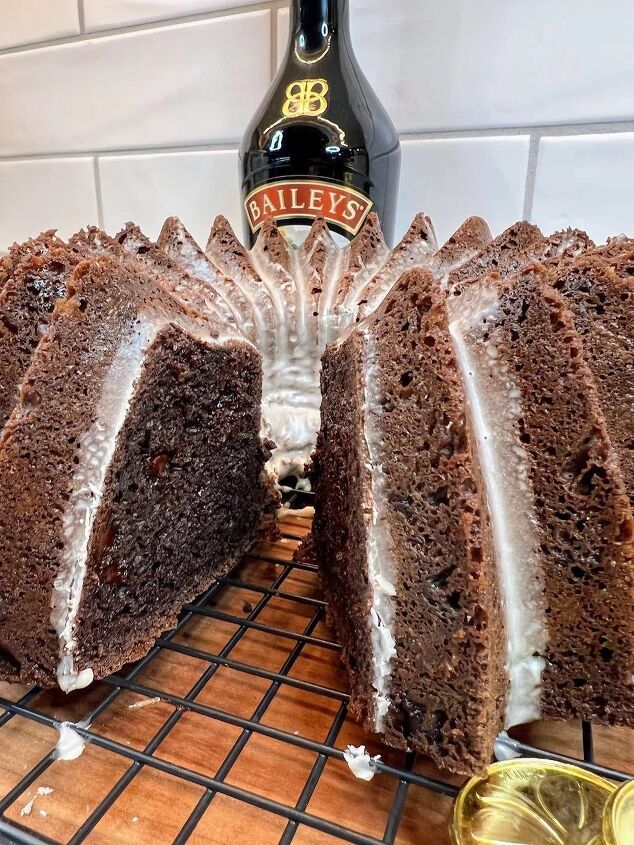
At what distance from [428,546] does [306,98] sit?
1.08 metres

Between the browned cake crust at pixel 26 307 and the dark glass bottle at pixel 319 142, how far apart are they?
613 mm

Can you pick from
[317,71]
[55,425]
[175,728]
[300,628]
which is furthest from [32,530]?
[317,71]

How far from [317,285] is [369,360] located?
18.6 inches

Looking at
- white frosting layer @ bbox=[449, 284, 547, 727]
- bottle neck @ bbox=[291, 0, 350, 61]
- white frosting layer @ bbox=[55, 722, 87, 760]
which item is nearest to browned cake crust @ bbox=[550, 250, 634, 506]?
white frosting layer @ bbox=[449, 284, 547, 727]

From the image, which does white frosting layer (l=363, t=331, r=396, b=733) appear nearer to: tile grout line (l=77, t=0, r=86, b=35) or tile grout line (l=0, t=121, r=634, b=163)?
tile grout line (l=0, t=121, r=634, b=163)

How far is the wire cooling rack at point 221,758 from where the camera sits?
639 mm

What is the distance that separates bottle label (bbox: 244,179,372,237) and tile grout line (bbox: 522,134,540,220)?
45 centimetres

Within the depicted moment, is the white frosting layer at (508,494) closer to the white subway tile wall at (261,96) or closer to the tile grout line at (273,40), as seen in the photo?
the white subway tile wall at (261,96)

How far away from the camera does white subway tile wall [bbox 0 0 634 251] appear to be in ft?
4.70

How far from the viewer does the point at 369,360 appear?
786 millimetres

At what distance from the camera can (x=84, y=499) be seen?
780 mm

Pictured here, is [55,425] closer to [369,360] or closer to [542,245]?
[369,360]

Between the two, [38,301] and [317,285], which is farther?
[317,285]

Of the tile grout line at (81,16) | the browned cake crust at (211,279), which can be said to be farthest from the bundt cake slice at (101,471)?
the tile grout line at (81,16)
